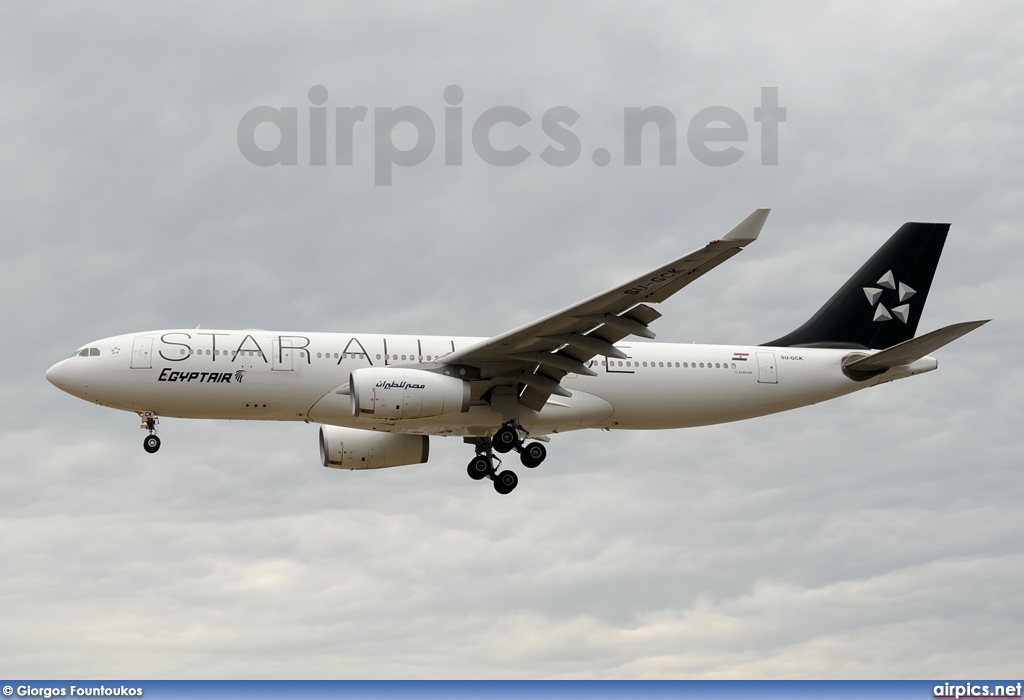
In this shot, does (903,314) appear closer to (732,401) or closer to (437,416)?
(732,401)

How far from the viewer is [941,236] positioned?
1550 inches

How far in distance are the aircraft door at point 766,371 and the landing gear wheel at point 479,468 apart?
835 cm

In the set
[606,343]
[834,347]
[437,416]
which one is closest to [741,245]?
[606,343]

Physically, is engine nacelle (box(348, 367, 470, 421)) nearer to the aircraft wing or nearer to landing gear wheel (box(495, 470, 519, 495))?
the aircraft wing

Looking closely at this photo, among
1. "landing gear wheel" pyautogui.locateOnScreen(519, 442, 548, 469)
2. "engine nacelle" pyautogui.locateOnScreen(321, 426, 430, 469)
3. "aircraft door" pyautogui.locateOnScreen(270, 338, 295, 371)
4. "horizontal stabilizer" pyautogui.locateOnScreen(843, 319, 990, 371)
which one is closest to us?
"horizontal stabilizer" pyautogui.locateOnScreen(843, 319, 990, 371)

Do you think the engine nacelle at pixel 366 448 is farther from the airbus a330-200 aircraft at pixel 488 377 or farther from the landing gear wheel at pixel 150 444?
the landing gear wheel at pixel 150 444

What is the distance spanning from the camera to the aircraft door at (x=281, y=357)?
31.8 m

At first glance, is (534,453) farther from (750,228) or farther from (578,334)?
(750,228)

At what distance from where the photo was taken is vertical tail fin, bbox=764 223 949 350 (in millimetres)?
37500

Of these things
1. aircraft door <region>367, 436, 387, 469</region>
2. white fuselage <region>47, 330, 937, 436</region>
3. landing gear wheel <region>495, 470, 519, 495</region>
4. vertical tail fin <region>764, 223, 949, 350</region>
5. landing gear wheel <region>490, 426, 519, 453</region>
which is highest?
vertical tail fin <region>764, 223, 949, 350</region>

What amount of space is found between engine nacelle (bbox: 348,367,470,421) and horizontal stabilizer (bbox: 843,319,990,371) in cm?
1219

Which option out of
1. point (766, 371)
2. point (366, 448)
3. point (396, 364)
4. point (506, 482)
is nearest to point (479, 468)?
point (506, 482)

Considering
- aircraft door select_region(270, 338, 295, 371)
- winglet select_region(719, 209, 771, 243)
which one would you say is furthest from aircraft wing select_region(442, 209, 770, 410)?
aircraft door select_region(270, 338, 295, 371)

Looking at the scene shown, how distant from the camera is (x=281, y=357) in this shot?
1254 inches
